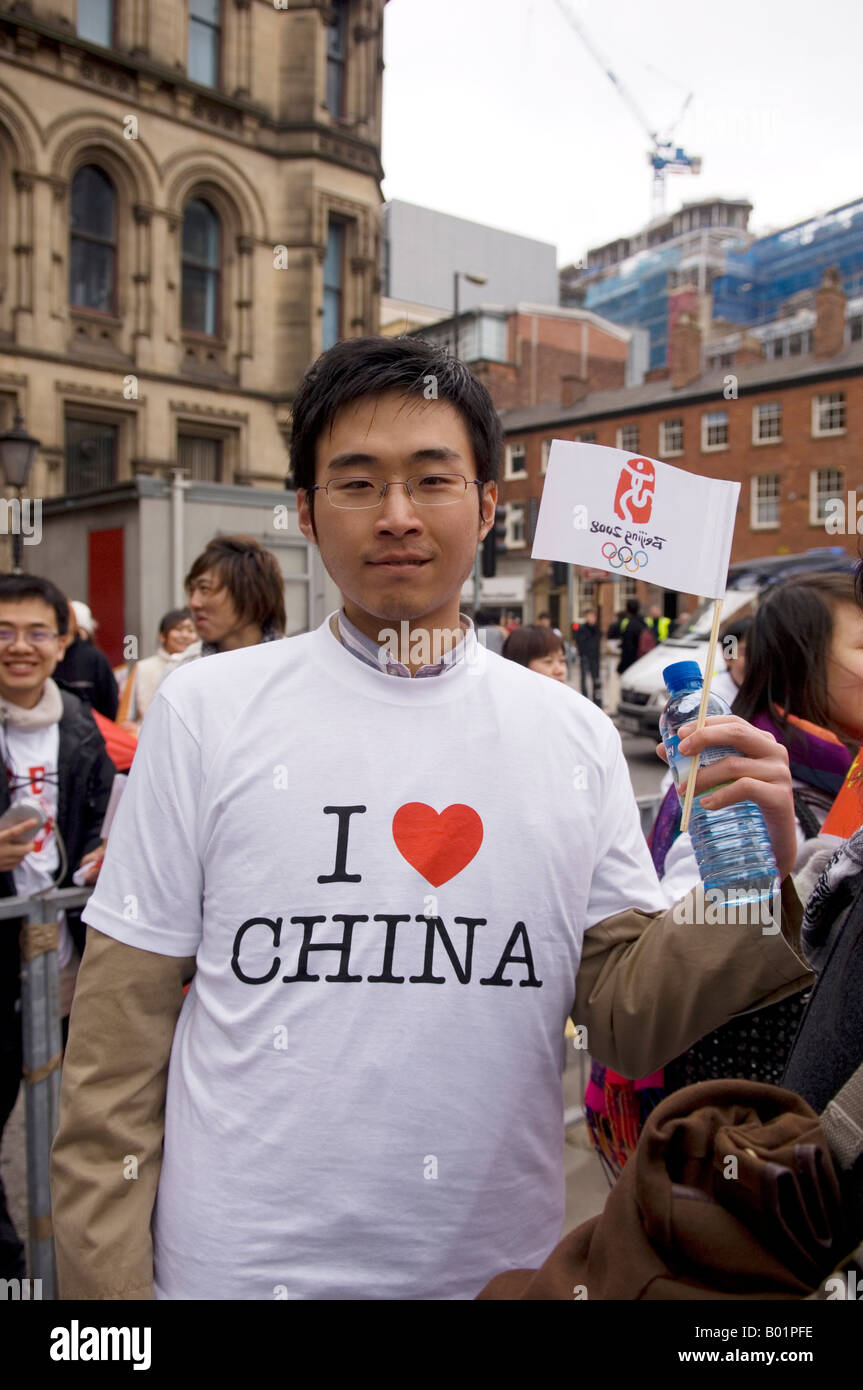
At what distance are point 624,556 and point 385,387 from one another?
1.48 feet

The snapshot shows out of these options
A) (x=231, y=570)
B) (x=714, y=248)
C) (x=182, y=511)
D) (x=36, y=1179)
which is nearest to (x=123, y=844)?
(x=36, y=1179)

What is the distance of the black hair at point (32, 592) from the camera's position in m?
3.08

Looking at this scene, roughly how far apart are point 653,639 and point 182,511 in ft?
29.2

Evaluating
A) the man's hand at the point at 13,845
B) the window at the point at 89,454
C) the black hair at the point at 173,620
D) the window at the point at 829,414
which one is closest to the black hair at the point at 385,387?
the man's hand at the point at 13,845

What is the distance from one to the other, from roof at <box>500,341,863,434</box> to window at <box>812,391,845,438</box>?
73 centimetres

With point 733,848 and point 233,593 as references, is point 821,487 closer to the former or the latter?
point 233,593

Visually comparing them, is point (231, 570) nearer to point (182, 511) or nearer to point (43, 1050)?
point (43, 1050)

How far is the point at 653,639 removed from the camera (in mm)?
17109

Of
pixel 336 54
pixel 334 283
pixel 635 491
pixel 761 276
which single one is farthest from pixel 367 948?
pixel 761 276

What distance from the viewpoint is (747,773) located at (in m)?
1.36

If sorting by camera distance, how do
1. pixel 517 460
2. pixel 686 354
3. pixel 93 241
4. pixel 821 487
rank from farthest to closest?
pixel 517 460, pixel 686 354, pixel 821 487, pixel 93 241

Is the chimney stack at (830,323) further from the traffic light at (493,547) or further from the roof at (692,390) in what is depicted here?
the traffic light at (493,547)

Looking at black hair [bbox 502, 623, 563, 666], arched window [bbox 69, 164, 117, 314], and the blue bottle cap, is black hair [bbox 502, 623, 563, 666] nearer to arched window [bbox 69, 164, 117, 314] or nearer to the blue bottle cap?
the blue bottle cap

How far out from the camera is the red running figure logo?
4.95ft
